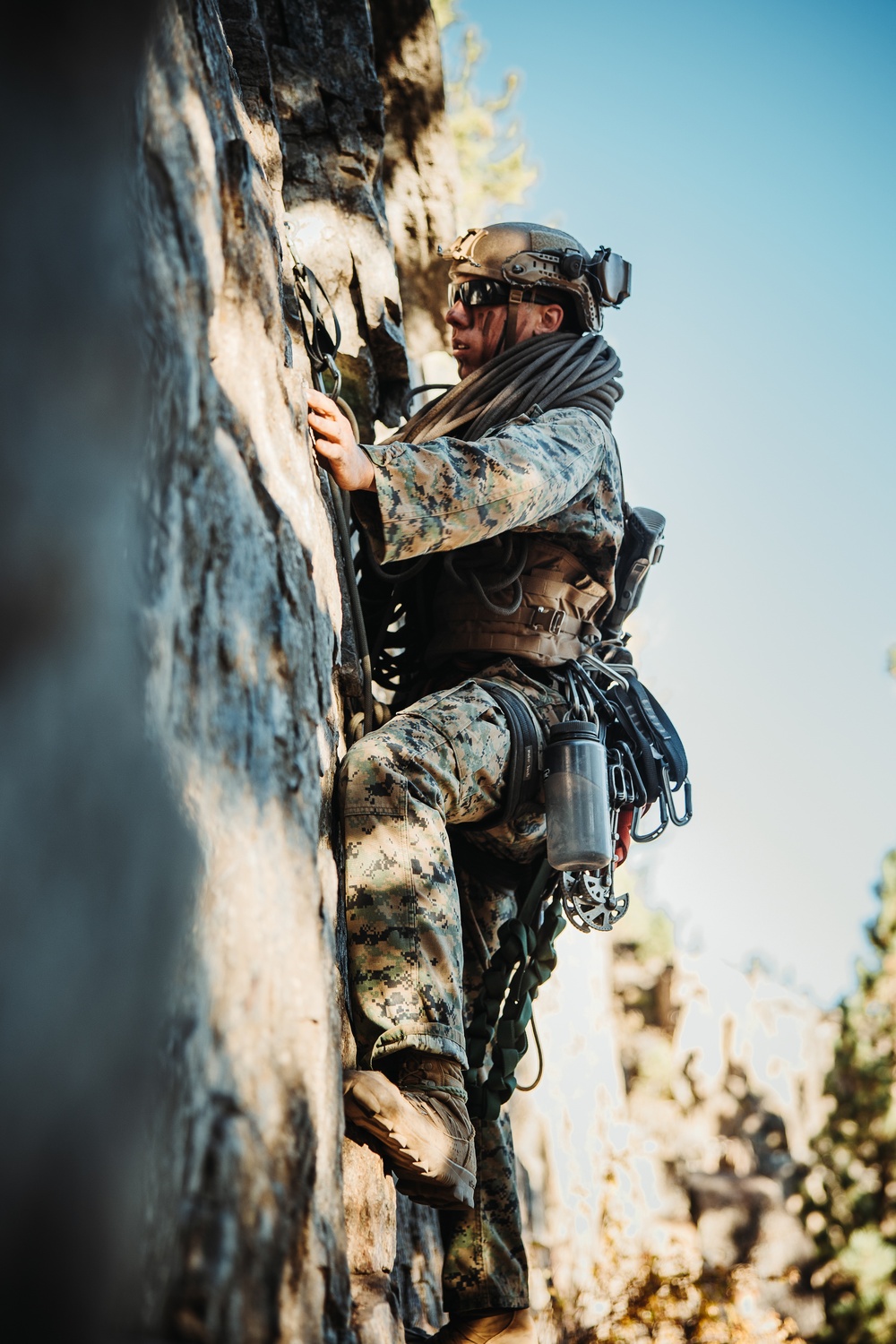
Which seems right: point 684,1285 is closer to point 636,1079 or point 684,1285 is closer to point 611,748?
point 611,748

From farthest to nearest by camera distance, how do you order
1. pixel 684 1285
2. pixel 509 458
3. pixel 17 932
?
1. pixel 684 1285
2. pixel 509 458
3. pixel 17 932

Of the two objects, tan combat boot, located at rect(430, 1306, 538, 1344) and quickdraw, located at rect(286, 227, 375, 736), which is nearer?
quickdraw, located at rect(286, 227, 375, 736)

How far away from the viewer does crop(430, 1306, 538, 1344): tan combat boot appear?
321 centimetres

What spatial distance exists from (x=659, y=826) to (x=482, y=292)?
182 cm

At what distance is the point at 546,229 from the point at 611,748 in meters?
1.76

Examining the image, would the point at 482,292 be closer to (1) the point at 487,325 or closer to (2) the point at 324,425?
(1) the point at 487,325

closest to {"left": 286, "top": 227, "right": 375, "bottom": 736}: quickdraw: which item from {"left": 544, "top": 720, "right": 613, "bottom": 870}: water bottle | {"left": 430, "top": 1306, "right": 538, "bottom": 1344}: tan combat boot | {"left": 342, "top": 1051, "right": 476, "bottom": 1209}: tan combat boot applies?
{"left": 544, "top": 720, "right": 613, "bottom": 870}: water bottle

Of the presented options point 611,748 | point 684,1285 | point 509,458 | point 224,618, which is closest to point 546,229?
point 509,458

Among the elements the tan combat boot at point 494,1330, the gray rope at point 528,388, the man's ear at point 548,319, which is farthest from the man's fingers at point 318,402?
the tan combat boot at point 494,1330

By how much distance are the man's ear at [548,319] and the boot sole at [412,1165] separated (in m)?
2.55

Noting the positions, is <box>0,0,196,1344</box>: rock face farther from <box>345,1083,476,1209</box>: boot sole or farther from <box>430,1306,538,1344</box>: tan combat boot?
<box>430,1306,538,1344</box>: tan combat boot

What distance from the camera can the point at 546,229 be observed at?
Answer: 3881 millimetres

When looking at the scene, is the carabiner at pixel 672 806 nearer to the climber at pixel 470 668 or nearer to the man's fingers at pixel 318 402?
the climber at pixel 470 668

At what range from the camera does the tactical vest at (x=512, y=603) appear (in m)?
3.32
